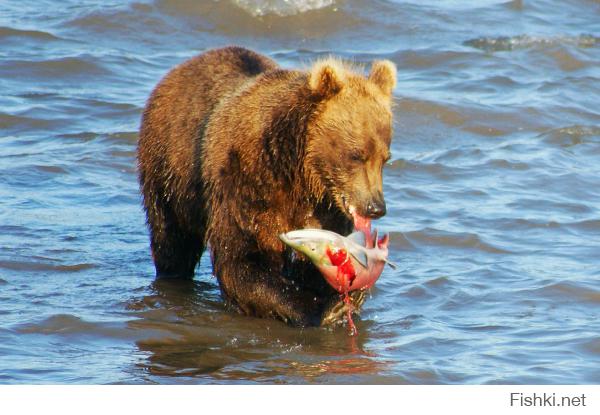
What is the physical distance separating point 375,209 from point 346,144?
0.44m

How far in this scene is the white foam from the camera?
1620 centimetres

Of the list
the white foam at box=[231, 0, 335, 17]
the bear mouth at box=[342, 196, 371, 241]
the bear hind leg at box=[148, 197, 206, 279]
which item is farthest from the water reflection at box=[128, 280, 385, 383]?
the white foam at box=[231, 0, 335, 17]

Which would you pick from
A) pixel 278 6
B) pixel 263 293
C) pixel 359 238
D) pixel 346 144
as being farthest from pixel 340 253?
pixel 278 6

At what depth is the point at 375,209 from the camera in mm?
6855

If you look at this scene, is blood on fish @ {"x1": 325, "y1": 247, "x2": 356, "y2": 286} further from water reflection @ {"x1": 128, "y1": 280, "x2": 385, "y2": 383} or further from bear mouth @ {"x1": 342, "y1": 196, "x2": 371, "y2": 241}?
water reflection @ {"x1": 128, "y1": 280, "x2": 385, "y2": 383}

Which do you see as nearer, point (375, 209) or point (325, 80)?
point (375, 209)

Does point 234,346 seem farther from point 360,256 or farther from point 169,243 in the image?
point 169,243

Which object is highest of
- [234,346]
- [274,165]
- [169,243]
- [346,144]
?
[346,144]

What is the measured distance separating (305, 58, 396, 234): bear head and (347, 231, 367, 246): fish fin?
0.08 m

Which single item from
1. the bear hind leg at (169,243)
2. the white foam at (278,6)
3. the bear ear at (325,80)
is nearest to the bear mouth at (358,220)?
the bear ear at (325,80)

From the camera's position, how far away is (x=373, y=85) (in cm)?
736

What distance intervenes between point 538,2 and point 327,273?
12481 millimetres

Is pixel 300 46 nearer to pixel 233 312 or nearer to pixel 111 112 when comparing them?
pixel 111 112

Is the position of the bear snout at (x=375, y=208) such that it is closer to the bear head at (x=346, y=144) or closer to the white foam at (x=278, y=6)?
the bear head at (x=346, y=144)
